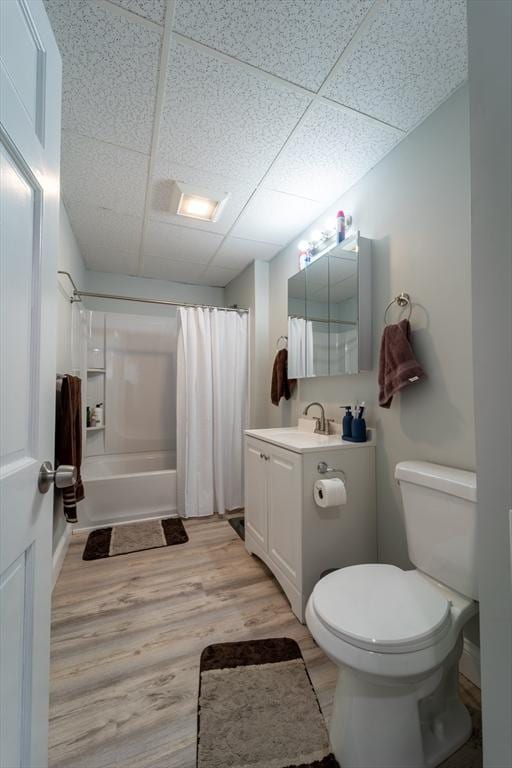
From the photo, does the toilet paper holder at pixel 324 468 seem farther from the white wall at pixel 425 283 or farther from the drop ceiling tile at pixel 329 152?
the drop ceiling tile at pixel 329 152

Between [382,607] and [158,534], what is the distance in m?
1.89

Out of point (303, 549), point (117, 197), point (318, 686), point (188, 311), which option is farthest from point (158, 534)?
point (117, 197)

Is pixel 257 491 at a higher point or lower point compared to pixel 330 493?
lower

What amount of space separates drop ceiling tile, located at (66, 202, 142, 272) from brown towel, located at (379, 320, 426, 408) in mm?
1938

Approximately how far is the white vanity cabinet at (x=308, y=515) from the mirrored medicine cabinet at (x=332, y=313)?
0.51 m

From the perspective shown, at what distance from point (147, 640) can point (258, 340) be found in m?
2.24

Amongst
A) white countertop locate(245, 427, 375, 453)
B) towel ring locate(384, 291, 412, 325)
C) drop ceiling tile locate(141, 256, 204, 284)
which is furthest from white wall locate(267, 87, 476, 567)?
drop ceiling tile locate(141, 256, 204, 284)

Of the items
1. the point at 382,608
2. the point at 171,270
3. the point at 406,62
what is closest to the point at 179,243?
the point at 171,270

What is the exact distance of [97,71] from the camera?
1200 mm

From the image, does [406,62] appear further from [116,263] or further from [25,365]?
[116,263]

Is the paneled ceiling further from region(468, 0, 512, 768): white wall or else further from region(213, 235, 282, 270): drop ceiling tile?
region(468, 0, 512, 768): white wall

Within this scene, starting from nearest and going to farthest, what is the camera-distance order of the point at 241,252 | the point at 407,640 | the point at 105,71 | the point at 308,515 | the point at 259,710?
the point at 407,640
the point at 259,710
the point at 105,71
the point at 308,515
the point at 241,252

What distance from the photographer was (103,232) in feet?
8.01

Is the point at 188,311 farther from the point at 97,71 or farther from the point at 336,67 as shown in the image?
the point at 336,67
